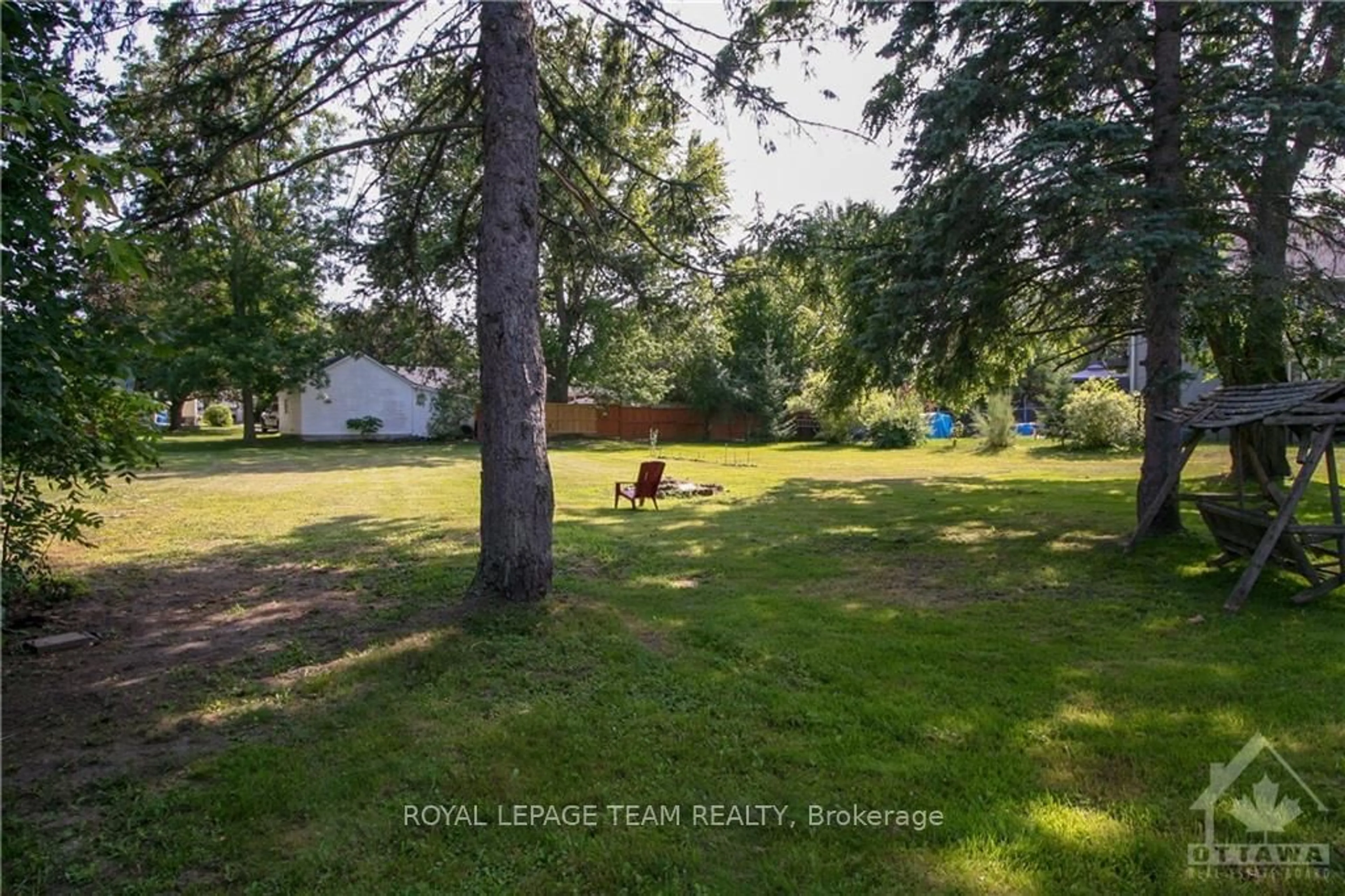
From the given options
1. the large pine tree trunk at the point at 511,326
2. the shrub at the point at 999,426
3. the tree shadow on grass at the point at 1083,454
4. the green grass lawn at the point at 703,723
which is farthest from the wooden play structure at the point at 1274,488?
the shrub at the point at 999,426

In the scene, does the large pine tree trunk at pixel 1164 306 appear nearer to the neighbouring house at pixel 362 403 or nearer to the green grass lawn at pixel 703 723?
the green grass lawn at pixel 703 723

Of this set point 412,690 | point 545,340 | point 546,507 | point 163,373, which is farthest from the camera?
point 545,340

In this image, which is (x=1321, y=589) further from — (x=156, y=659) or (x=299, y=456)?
(x=299, y=456)

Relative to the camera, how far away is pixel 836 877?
2.62m

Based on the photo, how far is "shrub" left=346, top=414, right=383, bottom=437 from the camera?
1336 inches

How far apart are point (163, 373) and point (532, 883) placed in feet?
94.4

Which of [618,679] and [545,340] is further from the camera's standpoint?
[545,340]

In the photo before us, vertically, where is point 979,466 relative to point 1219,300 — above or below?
below

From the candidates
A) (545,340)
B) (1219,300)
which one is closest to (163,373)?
(545,340)

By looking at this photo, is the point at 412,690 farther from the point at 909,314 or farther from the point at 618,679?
the point at 909,314

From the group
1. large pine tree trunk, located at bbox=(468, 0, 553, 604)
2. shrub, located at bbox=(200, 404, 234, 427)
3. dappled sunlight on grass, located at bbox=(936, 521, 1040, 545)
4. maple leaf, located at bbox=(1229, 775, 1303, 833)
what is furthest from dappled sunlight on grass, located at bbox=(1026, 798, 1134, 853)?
shrub, located at bbox=(200, 404, 234, 427)

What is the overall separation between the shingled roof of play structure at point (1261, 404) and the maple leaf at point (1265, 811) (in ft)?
13.0

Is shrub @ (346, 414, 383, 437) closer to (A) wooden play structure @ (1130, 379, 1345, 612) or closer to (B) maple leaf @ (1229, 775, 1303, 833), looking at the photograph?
(A) wooden play structure @ (1130, 379, 1345, 612)

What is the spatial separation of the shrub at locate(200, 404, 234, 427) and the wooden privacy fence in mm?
29875
